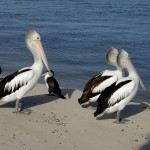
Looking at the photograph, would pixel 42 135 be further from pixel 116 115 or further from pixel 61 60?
pixel 61 60

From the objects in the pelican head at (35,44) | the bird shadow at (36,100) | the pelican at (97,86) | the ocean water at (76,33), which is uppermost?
the pelican head at (35,44)

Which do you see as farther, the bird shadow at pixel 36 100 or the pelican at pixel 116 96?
the bird shadow at pixel 36 100

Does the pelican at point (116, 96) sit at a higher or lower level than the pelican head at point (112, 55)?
lower

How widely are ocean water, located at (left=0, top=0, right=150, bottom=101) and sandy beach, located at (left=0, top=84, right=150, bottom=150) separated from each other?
335 cm

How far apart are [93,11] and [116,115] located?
17821mm

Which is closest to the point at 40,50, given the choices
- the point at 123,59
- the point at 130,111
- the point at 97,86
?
the point at 97,86

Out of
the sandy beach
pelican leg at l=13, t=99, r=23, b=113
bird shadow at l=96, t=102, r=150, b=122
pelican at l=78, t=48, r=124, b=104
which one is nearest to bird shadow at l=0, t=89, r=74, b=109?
the sandy beach

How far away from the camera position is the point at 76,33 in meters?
20.6

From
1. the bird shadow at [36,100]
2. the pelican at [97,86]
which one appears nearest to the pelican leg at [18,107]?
the bird shadow at [36,100]

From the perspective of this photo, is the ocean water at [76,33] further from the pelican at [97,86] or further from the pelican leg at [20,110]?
the pelican leg at [20,110]

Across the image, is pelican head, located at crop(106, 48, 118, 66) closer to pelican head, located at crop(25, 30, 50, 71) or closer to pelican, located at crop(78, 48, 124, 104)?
pelican, located at crop(78, 48, 124, 104)

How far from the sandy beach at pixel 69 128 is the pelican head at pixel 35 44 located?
36.8 inches

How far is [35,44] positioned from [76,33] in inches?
440

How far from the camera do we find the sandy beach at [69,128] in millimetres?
7578
